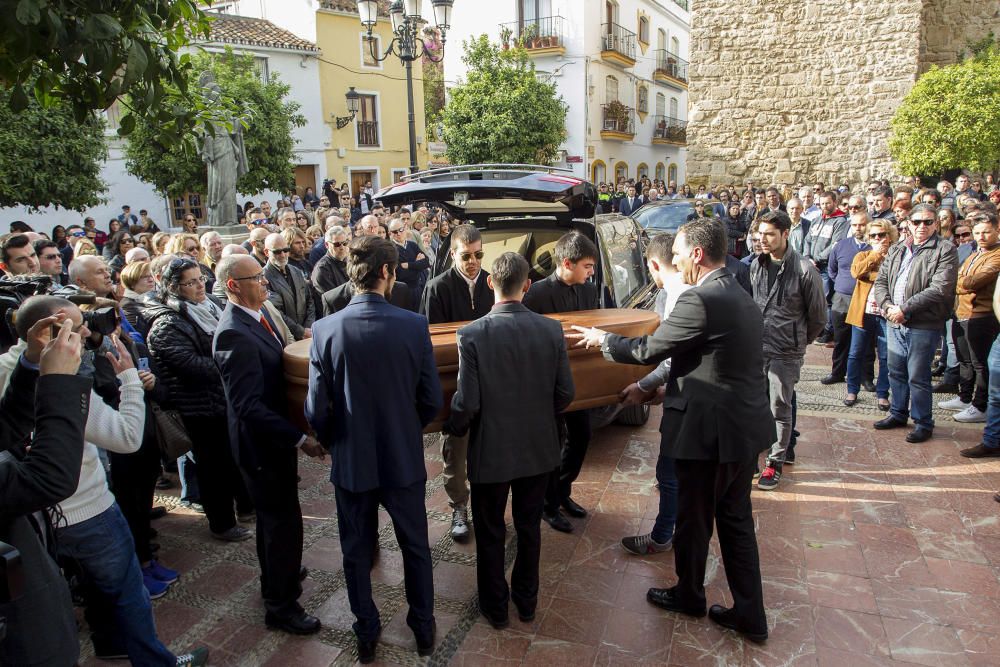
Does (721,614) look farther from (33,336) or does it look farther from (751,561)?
(33,336)

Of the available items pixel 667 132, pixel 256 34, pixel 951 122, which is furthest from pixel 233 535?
pixel 667 132

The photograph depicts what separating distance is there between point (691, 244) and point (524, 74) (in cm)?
2045

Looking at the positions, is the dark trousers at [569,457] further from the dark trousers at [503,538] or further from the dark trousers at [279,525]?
the dark trousers at [279,525]

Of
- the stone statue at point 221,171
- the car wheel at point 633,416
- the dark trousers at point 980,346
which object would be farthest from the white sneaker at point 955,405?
the stone statue at point 221,171

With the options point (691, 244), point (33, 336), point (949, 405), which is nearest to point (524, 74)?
point (949, 405)

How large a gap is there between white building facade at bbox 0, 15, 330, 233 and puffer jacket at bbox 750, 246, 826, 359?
16927mm

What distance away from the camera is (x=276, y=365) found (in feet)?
10.0

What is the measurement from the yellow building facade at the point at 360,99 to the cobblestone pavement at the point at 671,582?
22525 millimetres

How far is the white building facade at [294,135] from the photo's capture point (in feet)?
62.6

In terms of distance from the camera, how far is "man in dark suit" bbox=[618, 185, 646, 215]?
1666cm

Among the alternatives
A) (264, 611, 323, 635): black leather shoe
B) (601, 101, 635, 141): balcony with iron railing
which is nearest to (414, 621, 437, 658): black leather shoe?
(264, 611, 323, 635): black leather shoe

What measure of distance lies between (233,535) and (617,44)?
26962mm

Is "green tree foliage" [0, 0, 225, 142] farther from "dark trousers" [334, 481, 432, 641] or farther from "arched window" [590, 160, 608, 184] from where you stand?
"arched window" [590, 160, 608, 184]

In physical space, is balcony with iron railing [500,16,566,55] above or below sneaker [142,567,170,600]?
above
